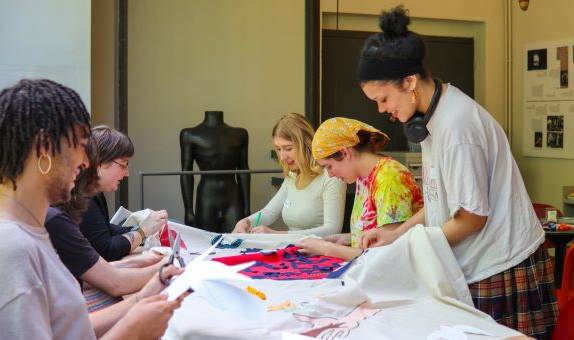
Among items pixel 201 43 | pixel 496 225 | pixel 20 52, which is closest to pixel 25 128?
pixel 496 225

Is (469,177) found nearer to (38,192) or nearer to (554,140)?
(38,192)

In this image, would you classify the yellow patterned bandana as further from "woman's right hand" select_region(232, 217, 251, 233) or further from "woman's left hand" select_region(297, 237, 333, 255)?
"woman's right hand" select_region(232, 217, 251, 233)

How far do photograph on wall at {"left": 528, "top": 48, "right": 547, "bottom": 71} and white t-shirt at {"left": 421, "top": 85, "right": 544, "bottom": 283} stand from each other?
6.18m

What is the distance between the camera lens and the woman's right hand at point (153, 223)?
3525mm

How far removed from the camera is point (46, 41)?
5.51 meters

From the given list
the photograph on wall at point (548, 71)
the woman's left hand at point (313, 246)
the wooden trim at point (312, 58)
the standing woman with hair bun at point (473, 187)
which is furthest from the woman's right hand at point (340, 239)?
the photograph on wall at point (548, 71)

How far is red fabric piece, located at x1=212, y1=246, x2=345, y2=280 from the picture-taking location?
2.82 m

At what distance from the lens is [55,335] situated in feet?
4.40

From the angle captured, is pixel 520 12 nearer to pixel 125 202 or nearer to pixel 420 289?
pixel 125 202

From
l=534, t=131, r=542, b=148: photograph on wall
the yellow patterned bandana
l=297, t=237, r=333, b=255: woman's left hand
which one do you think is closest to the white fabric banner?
l=297, t=237, r=333, b=255: woman's left hand

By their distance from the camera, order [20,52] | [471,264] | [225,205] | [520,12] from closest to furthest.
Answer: [471,264] → [20,52] → [225,205] → [520,12]

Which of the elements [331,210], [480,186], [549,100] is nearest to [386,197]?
[480,186]

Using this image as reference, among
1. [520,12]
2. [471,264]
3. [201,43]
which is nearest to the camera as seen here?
[471,264]

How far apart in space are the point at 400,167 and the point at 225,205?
127 inches
